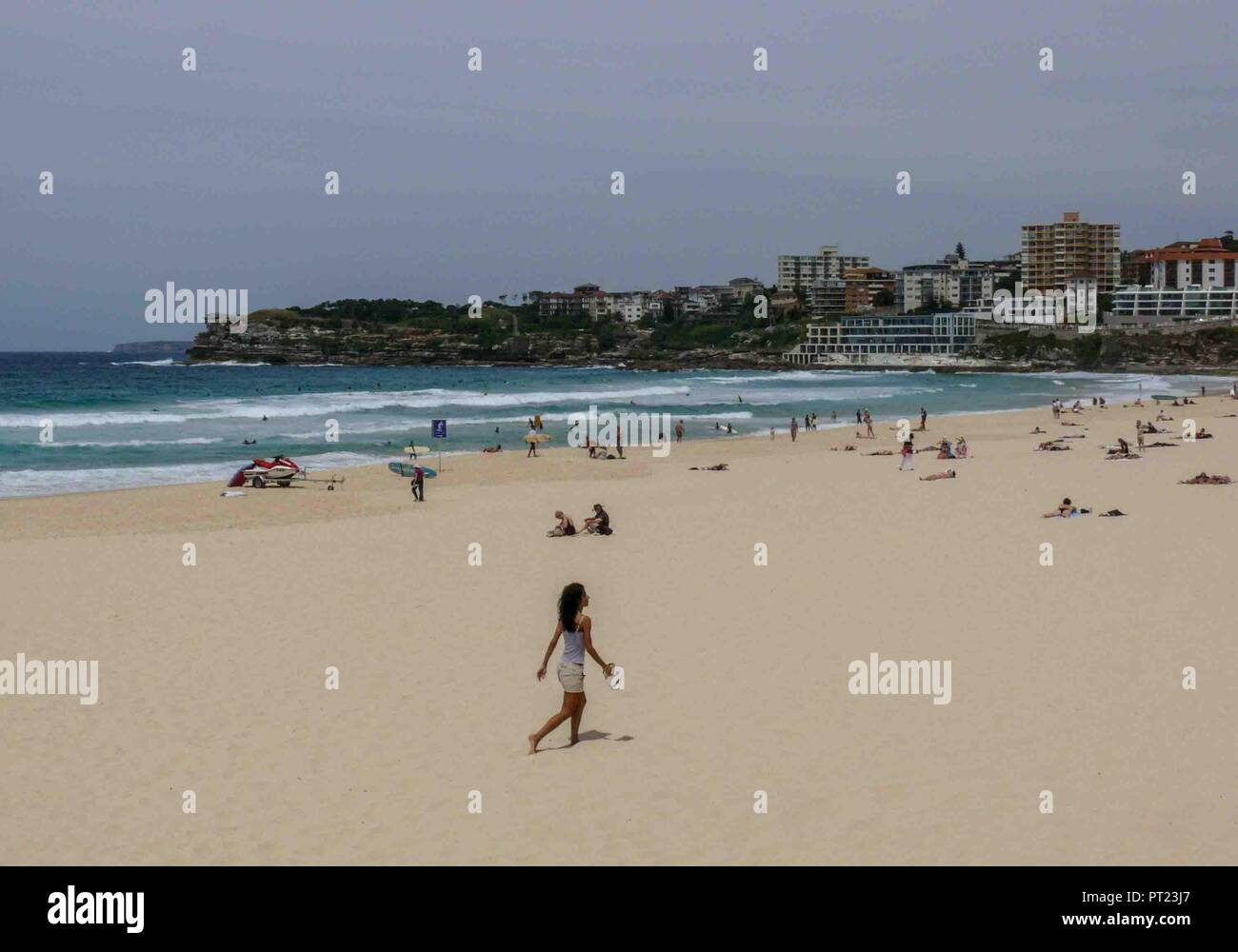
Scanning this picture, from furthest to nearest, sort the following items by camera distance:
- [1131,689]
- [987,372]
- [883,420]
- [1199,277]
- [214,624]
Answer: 1. [1199,277]
2. [987,372]
3. [883,420]
4. [214,624]
5. [1131,689]

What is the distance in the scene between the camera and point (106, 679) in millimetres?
10859

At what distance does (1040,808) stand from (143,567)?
13089mm

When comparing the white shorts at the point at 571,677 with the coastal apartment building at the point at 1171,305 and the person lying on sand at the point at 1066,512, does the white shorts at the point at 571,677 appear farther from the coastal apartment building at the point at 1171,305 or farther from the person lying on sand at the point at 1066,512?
the coastal apartment building at the point at 1171,305

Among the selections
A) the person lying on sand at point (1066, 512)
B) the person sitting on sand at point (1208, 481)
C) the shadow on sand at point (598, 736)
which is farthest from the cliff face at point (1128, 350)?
the shadow on sand at point (598, 736)

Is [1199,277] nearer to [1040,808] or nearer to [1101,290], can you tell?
[1101,290]

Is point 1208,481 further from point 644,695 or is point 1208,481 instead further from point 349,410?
point 349,410

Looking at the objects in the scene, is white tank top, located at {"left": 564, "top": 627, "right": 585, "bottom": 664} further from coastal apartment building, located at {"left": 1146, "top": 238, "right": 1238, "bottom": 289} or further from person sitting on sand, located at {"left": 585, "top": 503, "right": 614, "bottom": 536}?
coastal apartment building, located at {"left": 1146, "top": 238, "right": 1238, "bottom": 289}

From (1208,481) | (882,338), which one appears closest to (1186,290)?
(882,338)

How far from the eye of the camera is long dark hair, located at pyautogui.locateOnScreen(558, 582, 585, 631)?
28.5 ft

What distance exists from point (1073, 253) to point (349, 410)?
159 metres

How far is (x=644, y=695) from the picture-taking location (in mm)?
10250

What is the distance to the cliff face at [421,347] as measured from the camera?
166750 millimetres

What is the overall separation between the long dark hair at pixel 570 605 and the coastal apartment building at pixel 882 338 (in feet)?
465

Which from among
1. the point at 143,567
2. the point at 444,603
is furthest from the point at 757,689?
the point at 143,567
